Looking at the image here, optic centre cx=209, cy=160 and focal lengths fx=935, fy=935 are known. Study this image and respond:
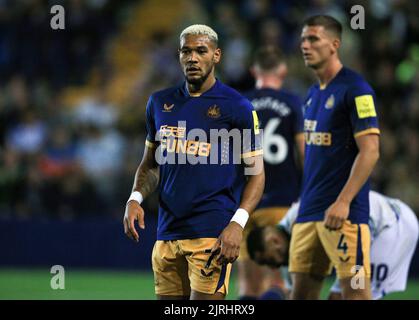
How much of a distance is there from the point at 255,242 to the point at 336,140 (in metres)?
1.24

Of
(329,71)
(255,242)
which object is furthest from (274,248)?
(329,71)

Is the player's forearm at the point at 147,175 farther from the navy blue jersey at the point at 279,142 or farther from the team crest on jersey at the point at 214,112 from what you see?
the navy blue jersey at the point at 279,142

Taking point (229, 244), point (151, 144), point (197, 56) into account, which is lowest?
point (229, 244)

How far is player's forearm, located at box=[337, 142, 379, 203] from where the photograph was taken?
6512 millimetres

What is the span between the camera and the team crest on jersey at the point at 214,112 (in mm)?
5816

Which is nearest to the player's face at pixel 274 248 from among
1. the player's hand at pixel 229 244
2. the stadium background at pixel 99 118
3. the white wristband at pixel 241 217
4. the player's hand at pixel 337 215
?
the player's hand at pixel 337 215

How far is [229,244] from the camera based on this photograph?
548 centimetres

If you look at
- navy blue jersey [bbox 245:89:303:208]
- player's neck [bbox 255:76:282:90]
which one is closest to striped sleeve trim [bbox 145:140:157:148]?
navy blue jersey [bbox 245:89:303:208]

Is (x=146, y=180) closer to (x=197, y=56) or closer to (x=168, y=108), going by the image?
(x=168, y=108)

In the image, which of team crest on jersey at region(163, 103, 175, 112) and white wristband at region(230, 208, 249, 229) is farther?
team crest on jersey at region(163, 103, 175, 112)

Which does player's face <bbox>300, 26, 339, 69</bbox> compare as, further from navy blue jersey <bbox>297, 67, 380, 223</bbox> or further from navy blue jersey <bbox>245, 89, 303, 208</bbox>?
navy blue jersey <bbox>245, 89, 303, 208</bbox>

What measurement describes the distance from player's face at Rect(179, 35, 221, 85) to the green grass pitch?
192 inches

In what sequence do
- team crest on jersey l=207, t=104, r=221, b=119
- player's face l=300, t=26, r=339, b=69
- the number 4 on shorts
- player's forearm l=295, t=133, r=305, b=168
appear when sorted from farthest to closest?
player's forearm l=295, t=133, r=305, b=168 < player's face l=300, t=26, r=339, b=69 < the number 4 on shorts < team crest on jersey l=207, t=104, r=221, b=119

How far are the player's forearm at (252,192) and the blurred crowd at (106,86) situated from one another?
21.1 ft
